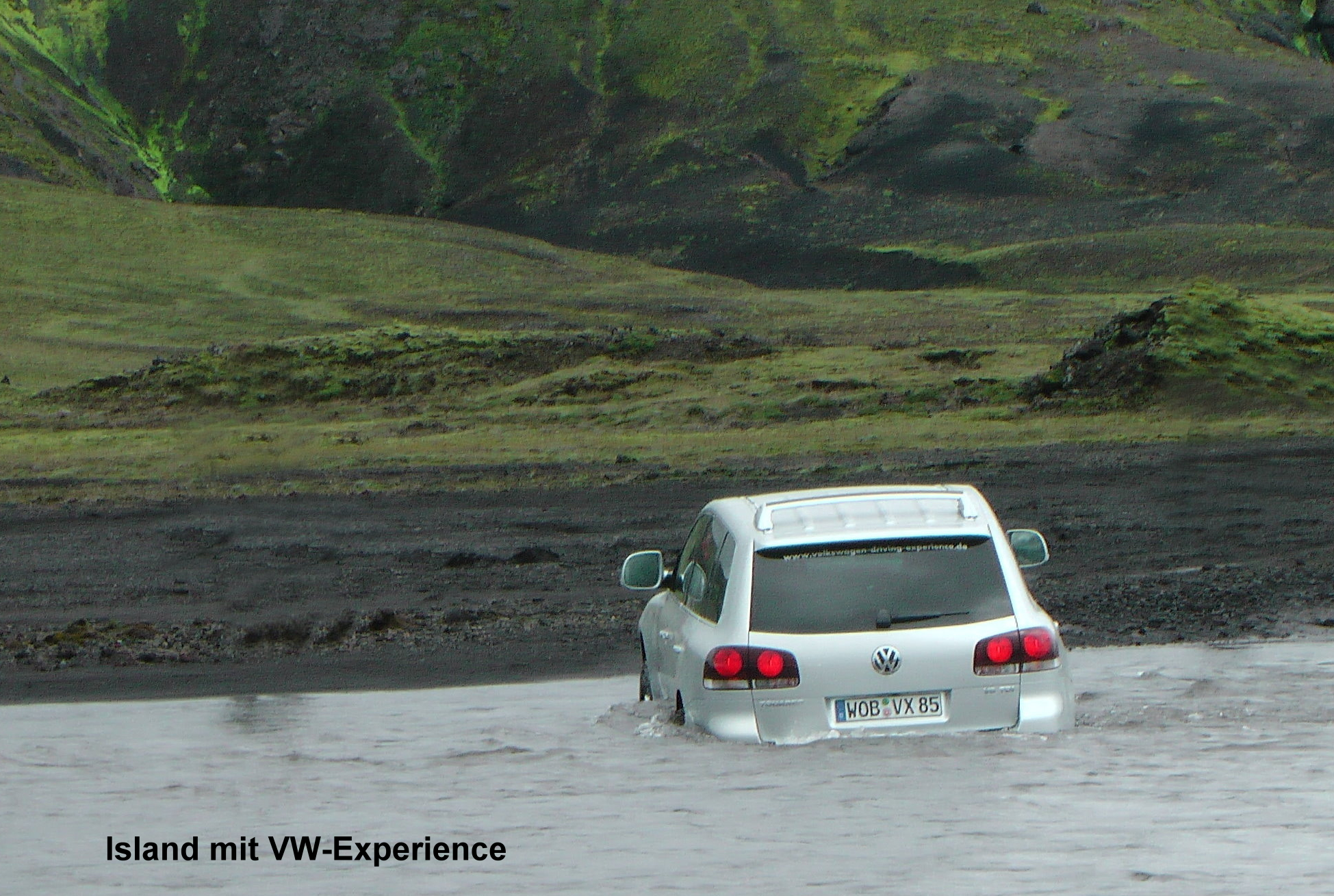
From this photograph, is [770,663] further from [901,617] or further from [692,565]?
[692,565]

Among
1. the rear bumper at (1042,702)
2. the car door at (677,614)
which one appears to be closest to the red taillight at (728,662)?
the car door at (677,614)

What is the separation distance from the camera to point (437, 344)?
5009cm

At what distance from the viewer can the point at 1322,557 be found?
64.1ft

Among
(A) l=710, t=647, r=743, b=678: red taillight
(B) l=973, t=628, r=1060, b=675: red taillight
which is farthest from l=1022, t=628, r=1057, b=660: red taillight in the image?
(A) l=710, t=647, r=743, b=678: red taillight

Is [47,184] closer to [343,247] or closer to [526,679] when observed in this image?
[343,247]

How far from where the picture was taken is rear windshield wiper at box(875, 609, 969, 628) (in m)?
7.34

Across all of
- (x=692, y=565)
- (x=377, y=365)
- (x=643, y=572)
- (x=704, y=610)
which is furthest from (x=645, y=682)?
(x=377, y=365)

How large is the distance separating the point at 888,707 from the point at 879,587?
1.63ft

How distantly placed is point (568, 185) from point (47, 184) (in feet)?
103

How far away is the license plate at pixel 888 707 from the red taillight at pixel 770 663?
271 millimetres

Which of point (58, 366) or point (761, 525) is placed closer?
point (761, 525)

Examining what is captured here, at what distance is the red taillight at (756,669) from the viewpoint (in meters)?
7.32

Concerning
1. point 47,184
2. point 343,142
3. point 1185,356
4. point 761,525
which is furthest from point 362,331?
point 343,142

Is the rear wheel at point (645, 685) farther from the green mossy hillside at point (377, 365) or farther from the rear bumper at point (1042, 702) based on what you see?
the green mossy hillside at point (377, 365)
